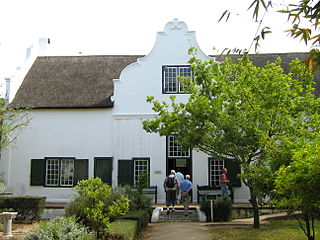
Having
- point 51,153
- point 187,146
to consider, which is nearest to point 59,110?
point 51,153

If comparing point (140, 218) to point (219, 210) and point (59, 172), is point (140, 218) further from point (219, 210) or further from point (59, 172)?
point (59, 172)

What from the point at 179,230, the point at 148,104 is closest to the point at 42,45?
the point at 148,104

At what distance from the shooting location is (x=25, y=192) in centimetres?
2166

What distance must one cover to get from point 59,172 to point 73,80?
17.7 feet

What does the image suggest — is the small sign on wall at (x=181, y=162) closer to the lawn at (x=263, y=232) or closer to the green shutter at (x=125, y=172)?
the green shutter at (x=125, y=172)

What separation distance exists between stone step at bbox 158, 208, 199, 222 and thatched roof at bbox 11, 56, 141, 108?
23.3 ft

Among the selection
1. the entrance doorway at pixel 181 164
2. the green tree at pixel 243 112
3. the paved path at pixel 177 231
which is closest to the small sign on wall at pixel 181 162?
the entrance doorway at pixel 181 164

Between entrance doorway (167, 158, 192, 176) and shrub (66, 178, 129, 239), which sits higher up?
entrance doorway (167, 158, 192, 176)

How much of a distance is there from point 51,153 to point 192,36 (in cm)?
983

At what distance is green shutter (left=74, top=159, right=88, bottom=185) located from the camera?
21.3m

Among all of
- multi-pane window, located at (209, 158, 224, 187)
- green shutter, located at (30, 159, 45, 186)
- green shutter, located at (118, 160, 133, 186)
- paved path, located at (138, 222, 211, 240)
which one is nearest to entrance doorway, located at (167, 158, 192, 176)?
multi-pane window, located at (209, 158, 224, 187)

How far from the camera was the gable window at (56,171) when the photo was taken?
21.4 meters

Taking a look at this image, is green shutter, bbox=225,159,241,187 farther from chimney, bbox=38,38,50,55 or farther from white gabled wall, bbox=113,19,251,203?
chimney, bbox=38,38,50,55

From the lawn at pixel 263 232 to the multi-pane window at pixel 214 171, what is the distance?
6147 mm
